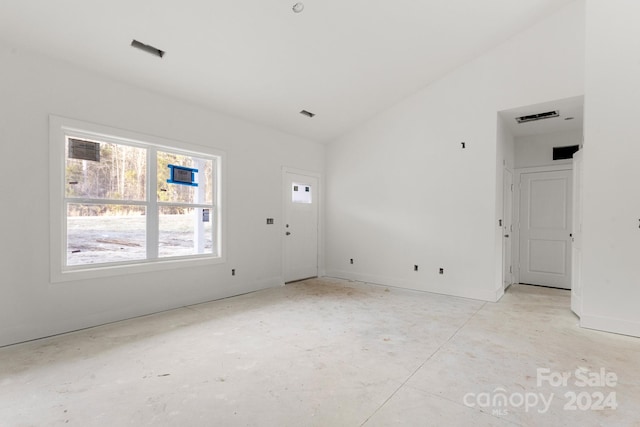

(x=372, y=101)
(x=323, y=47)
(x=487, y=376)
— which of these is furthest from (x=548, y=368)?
(x=372, y=101)

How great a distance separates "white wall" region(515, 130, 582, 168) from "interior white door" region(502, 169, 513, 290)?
0.48 m

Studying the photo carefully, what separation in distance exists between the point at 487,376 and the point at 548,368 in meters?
0.59

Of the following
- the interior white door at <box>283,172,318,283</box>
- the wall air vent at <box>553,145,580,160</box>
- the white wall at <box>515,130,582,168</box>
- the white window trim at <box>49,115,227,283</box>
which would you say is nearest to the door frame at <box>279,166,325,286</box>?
the interior white door at <box>283,172,318,283</box>

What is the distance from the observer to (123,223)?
3.78 m

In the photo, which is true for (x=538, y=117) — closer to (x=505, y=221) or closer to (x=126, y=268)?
(x=505, y=221)

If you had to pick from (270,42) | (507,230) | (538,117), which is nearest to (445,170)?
(538,117)

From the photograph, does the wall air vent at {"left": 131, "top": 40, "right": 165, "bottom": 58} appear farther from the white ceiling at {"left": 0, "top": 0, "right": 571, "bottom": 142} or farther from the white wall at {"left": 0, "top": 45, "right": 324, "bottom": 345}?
the white wall at {"left": 0, "top": 45, "right": 324, "bottom": 345}

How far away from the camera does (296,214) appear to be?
19.7 feet

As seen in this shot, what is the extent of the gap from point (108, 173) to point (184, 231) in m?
1.19

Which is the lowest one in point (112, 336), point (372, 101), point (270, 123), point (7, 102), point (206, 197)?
point (112, 336)

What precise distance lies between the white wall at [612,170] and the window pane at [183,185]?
485 cm

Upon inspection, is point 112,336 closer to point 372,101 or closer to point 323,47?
point 323,47

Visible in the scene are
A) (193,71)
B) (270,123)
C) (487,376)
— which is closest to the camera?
(487,376)

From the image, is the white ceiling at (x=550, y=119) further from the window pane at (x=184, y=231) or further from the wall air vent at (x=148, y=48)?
the window pane at (x=184, y=231)
